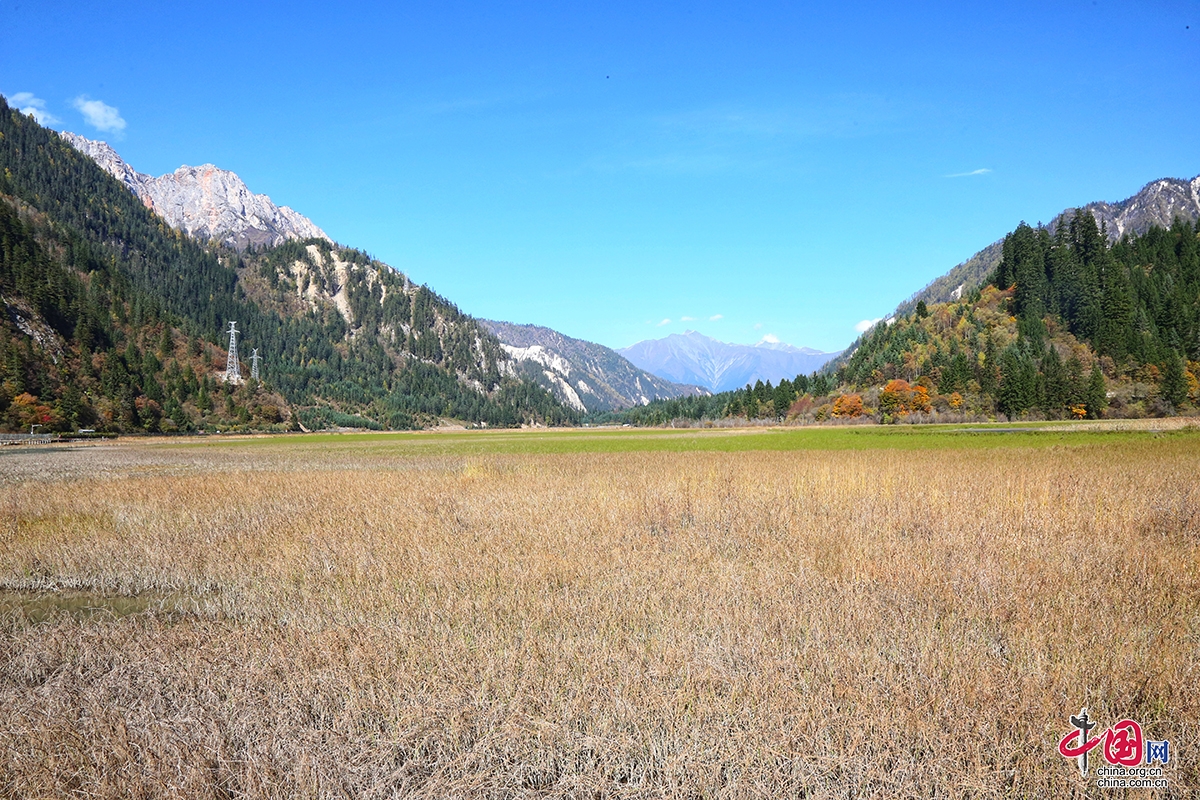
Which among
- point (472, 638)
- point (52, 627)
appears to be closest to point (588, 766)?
point (472, 638)

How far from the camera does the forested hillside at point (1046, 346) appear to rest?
312 ft

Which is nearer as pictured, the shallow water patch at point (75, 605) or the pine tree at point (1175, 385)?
the shallow water patch at point (75, 605)

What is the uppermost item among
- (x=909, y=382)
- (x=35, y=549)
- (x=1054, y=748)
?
(x=909, y=382)

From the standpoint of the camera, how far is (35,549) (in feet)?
39.7

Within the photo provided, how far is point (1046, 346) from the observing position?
112m

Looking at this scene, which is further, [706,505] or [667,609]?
[706,505]

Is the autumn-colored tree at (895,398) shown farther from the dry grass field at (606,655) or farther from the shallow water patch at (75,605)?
the shallow water patch at (75,605)

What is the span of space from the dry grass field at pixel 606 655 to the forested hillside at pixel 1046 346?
10417 cm

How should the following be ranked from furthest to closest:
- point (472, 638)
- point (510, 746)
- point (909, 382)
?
point (909, 382) → point (472, 638) → point (510, 746)

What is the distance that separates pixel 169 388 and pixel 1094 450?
145 metres

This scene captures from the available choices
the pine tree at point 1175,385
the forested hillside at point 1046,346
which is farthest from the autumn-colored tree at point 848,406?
the pine tree at point 1175,385

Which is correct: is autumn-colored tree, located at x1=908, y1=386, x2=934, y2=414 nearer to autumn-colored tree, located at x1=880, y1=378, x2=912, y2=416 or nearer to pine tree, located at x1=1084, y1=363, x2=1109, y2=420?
autumn-colored tree, located at x1=880, y1=378, x2=912, y2=416

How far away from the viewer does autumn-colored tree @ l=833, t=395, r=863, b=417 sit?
12169cm

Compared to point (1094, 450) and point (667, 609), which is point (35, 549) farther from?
point (1094, 450)
